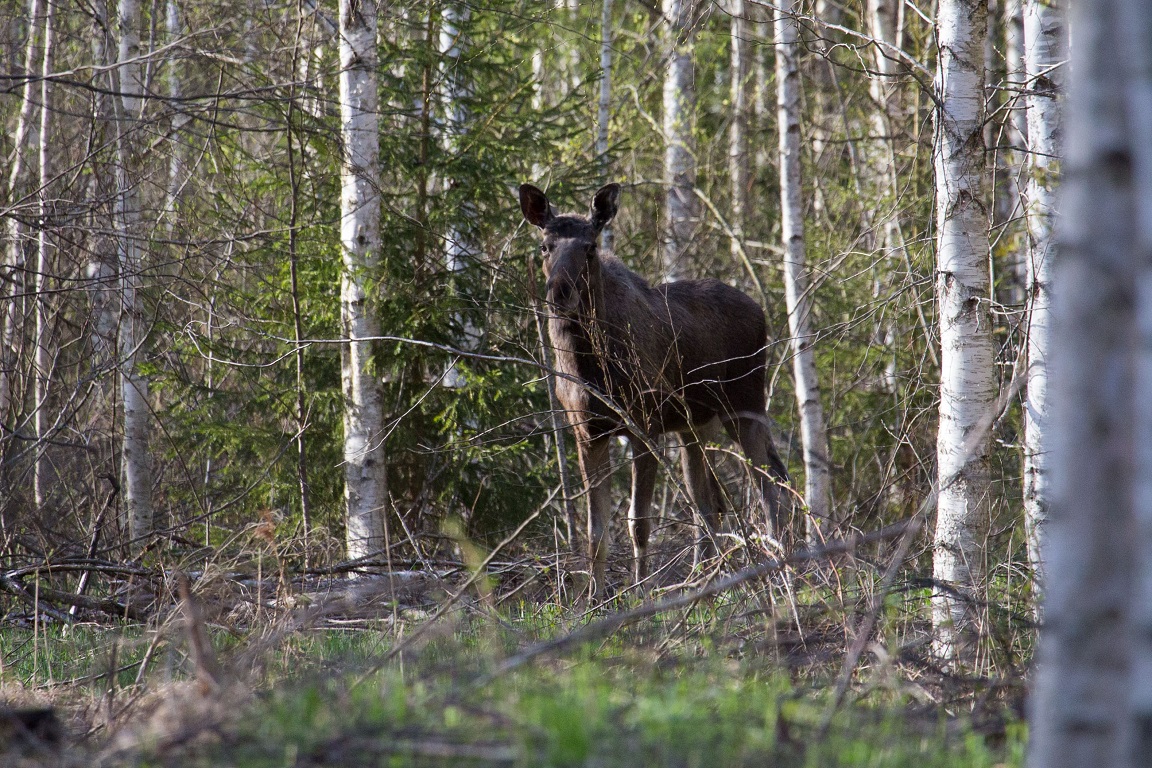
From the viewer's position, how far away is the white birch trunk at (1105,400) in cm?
201

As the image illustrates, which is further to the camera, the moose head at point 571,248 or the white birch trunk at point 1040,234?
the moose head at point 571,248

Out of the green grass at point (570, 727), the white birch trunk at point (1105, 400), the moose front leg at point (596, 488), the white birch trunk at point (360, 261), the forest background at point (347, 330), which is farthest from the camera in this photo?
the white birch trunk at point (360, 261)

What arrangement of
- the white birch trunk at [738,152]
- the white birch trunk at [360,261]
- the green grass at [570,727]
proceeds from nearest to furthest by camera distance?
the green grass at [570,727], the white birch trunk at [360,261], the white birch trunk at [738,152]

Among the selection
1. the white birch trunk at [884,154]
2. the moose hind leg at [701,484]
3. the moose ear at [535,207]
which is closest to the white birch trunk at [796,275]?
the white birch trunk at [884,154]

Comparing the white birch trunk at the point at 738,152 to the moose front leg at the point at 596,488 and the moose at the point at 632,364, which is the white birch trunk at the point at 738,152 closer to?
the moose at the point at 632,364

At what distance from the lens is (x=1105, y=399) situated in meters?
2.01

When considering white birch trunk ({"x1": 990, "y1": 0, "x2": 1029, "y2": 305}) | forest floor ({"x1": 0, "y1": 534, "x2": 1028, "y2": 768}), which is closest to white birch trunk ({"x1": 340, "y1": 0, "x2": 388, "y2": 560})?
forest floor ({"x1": 0, "y1": 534, "x2": 1028, "y2": 768})

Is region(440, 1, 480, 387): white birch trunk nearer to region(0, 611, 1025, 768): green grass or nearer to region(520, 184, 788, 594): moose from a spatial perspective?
region(520, 184, 788, 594): moose

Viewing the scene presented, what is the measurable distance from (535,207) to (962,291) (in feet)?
12.2

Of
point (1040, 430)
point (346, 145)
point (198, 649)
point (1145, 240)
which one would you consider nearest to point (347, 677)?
point (198, 649)

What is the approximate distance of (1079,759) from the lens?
80.4 inches

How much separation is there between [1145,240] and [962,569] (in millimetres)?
3922

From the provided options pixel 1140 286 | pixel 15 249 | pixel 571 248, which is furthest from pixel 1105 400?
pixel 15 249

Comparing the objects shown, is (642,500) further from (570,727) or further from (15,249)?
(15,249)
